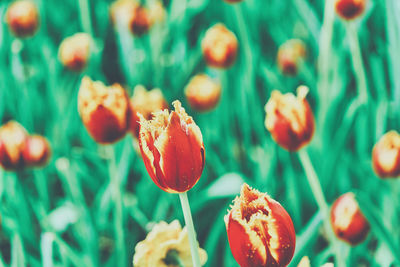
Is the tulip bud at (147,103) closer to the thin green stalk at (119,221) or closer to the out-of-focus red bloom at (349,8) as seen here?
the thin green stalk at (119,221)

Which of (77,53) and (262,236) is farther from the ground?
(77,53)

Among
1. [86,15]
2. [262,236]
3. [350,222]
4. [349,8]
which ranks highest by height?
[86,15]

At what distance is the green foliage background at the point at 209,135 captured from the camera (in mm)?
1136

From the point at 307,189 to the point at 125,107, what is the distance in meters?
0.58

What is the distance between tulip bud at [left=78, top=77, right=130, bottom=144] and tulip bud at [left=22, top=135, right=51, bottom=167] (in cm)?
25

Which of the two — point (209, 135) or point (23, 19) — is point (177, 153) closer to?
point (209, 135)

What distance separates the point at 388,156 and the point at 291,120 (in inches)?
7.7

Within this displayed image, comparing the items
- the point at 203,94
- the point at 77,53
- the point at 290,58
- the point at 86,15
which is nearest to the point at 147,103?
the point at 203,94

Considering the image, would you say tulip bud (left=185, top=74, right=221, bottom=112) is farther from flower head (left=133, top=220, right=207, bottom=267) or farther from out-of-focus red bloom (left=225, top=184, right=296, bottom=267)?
out-of-focus red bloom (left=225, top=184, right=296, bottom=267)

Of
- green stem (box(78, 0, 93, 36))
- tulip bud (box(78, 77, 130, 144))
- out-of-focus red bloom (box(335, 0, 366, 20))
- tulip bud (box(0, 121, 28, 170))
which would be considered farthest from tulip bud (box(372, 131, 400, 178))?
green stem (box(78, 0, 93, 36))

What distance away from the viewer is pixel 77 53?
1540 millimetres

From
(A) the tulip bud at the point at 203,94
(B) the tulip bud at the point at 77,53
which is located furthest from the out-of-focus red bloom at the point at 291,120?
(B) the tulip bud at the point at 77,53

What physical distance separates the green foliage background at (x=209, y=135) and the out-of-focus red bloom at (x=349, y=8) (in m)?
0.09

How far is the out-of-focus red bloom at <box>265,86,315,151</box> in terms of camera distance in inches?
34.7
